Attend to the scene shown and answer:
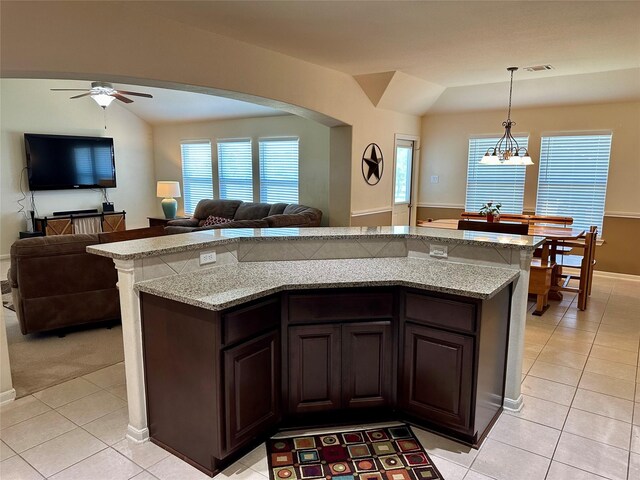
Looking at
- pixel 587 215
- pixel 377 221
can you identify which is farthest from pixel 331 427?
pixel 587 215

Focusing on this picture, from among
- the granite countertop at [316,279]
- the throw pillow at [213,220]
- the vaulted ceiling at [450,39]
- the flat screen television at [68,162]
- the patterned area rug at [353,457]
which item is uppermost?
the vaulted ceiling at [450,39]

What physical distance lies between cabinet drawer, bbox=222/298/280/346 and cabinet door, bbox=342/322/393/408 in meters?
0.41

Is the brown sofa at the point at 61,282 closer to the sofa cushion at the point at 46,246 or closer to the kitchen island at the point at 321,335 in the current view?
the sofa cushion at the point at 46,246

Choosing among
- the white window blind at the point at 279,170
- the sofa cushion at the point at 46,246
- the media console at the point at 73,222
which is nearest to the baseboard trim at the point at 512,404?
the sofa cushion at the point at 46,246

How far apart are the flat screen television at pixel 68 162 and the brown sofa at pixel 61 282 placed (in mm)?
4304

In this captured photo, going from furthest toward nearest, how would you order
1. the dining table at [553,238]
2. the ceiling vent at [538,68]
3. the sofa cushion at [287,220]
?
the sofa cushion at [287,220] < the ceiling vent at [538,68] < the dining table at [553,238]

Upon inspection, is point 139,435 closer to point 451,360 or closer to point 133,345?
point 133,345

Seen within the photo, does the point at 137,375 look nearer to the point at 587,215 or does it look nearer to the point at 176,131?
the point at 587,215

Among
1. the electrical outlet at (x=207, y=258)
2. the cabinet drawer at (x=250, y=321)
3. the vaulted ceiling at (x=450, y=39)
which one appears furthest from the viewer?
the vaulted ceiling at (x=450, y=39)

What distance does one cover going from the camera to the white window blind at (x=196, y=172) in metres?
8.82

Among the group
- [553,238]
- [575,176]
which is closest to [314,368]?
[553,238]

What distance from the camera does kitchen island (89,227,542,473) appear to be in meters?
2.14

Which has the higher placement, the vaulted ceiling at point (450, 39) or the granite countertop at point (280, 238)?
the vaulted ceiling at point (450, 39)

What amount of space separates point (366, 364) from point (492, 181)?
533 centimetres
